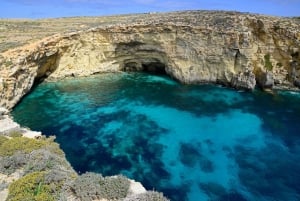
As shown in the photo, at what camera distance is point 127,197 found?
35.4 ft

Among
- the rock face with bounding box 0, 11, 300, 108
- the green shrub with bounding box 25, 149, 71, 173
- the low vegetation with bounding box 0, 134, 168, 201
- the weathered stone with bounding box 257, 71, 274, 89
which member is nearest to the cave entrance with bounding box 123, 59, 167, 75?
the rock face with bounding box 0, 11, 300, 108

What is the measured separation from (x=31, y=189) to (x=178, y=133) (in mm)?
14824

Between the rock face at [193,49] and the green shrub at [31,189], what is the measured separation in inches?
870

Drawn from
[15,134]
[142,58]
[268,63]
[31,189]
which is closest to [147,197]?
[31,189]

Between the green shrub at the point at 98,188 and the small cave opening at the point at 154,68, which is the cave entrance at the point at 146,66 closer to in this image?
the small cave opening at the point at 154,68

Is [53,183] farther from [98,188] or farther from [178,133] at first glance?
[178,133]

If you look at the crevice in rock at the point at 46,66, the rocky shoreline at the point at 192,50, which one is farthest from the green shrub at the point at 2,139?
the crevice in rock at the point at 46,66

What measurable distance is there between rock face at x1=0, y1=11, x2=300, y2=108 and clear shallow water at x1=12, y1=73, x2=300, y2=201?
2.09m

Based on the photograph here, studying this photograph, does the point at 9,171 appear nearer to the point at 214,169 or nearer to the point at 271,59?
the point at 214,169

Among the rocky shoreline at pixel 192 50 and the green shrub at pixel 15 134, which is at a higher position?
the rocky shoreline at pixel 192 50

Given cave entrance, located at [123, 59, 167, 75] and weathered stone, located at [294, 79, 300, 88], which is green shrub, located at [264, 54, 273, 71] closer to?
weathered stone, located at [294, 79, 300, 88]

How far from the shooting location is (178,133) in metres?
24.3

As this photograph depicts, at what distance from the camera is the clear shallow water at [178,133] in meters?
18.2

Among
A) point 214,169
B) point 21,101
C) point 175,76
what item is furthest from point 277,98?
point 21,101
